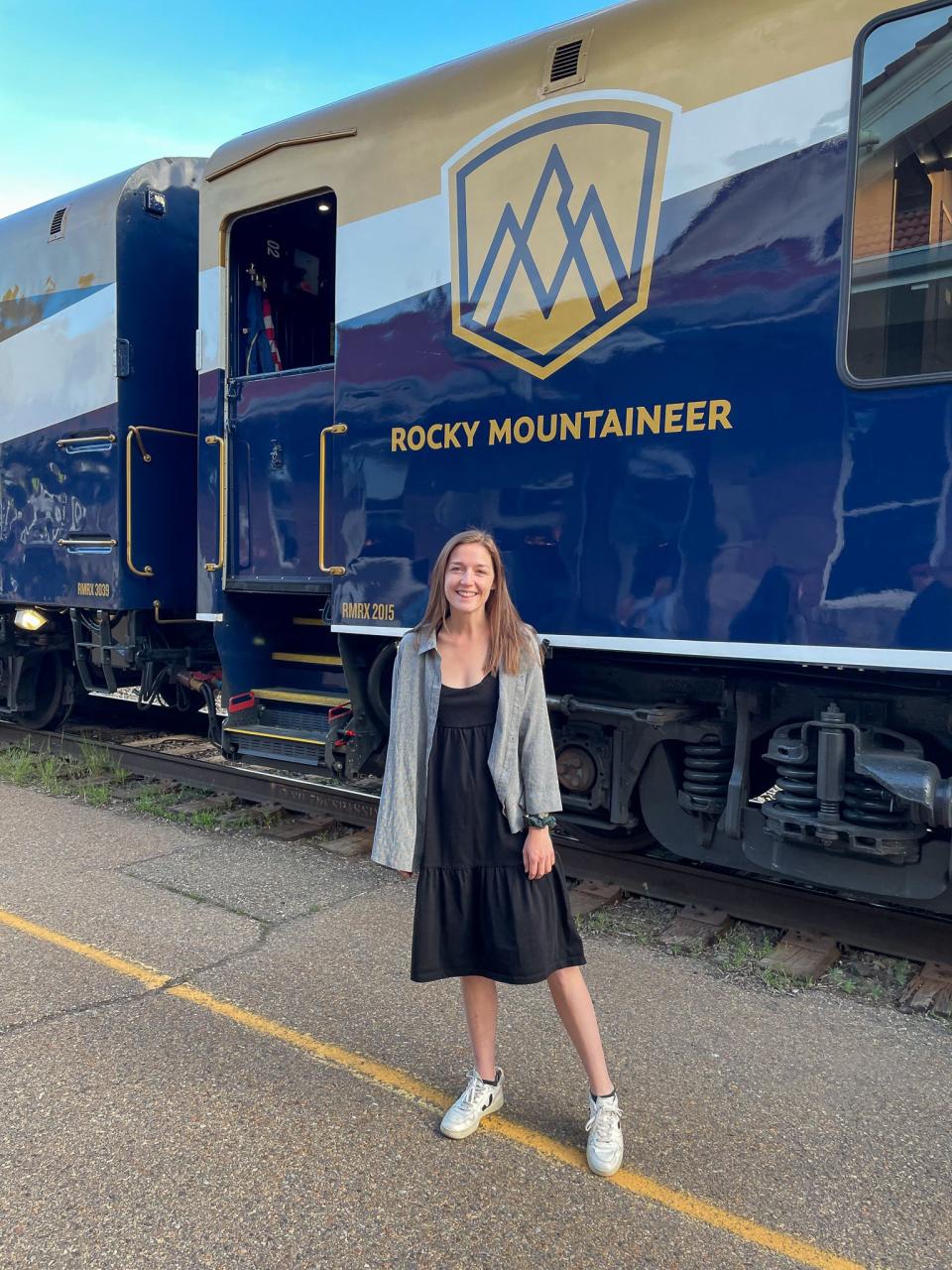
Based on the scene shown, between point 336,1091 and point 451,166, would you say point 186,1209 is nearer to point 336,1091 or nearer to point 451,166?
point 336,1091

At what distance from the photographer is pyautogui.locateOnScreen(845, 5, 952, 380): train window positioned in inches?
123

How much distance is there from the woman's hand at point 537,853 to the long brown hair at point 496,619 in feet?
1.40

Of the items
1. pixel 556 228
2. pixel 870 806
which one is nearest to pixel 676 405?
pixel 556 228

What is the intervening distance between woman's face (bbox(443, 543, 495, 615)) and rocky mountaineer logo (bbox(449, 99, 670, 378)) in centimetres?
170

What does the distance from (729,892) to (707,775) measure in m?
0.61

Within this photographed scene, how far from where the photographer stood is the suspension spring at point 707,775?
4051mm

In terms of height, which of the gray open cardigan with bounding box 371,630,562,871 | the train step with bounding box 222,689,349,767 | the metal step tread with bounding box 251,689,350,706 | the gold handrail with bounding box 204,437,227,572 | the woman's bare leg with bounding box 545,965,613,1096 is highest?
the gold handrail with bounding box 204,437,227,572

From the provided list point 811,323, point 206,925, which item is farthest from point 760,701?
point 206,925

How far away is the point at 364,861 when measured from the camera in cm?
504

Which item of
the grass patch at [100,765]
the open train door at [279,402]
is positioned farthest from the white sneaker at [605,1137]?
the grass patch at [100,765]

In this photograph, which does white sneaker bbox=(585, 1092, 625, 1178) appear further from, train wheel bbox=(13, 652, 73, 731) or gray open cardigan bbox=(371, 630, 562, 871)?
train wheel bbox=(13, 652, 73, 731)

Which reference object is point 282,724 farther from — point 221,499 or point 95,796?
point 95,796

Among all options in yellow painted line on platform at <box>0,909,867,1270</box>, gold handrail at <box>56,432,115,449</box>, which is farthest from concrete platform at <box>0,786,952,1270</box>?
gold handrail at <box>56,432,115,449</box>

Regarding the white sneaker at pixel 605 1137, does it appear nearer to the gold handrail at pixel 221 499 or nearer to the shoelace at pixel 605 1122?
the shoelace at pixel 605 1122
